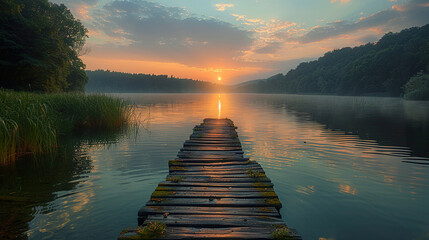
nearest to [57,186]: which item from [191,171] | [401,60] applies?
[191,171]

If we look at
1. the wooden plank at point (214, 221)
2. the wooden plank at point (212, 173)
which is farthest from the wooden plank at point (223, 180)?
the wooden plank at point (214, 221)

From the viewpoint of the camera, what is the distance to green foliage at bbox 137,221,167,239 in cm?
437

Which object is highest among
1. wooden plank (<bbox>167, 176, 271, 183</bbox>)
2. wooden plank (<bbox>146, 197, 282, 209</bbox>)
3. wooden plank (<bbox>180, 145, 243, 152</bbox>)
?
wooden plank (<bbox>180, 145, 243, 152</bbox>)

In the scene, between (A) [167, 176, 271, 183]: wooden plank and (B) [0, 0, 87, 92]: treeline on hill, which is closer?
(A) [167, 176, 271, 183]: wooden plank

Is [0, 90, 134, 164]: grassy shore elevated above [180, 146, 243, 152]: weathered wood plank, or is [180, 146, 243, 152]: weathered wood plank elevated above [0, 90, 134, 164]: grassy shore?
[0, 90, 134, 164]: grassy shore

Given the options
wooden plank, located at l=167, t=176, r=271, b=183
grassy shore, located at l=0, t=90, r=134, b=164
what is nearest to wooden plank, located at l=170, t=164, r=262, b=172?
wooden plank, located at l=167, t=176, r=271, b=183

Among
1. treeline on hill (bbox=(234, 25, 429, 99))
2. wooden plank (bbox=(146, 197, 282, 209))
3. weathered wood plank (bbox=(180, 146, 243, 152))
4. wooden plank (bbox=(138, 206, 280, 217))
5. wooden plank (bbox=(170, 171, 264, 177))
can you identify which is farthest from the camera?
treeline on hill (bbox=(234, 25, 429, 99))

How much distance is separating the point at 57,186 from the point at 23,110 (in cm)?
470

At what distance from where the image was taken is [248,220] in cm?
495

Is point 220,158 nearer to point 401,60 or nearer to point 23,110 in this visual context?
point 23,110

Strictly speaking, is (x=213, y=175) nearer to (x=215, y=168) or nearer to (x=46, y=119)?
(x=215, y=168)

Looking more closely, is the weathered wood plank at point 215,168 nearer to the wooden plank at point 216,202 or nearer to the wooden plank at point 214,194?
the wooden plank at point 214,194

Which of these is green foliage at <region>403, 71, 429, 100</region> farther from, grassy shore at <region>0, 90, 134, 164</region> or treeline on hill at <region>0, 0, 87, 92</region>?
treeline on hill at <region>0, 0, 87, 92</region>

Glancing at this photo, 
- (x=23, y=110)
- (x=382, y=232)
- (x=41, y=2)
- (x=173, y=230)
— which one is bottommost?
(x=382, y=232)
